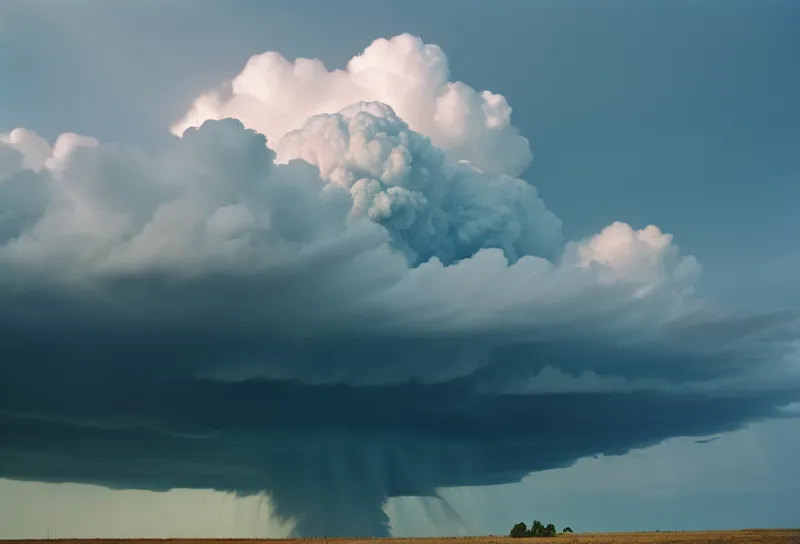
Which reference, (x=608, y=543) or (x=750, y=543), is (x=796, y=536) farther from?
(x=608, y=543)

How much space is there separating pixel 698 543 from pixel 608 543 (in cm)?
2095

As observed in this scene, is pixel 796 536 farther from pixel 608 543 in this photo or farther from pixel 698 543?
pixel 608 543

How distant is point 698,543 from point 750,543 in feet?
41.1

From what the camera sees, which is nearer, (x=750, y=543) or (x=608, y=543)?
(x=750, y=543)

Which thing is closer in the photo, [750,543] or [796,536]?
[750,543]

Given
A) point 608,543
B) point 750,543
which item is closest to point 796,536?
point 750,543

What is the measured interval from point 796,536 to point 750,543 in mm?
31274

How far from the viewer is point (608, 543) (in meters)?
194

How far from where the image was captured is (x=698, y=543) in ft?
603

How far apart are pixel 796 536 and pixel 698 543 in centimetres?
3187

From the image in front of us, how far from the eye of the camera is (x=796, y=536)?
197 meters

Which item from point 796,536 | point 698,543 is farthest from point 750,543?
point 796,536

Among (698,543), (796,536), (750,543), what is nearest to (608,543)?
(698,543)
